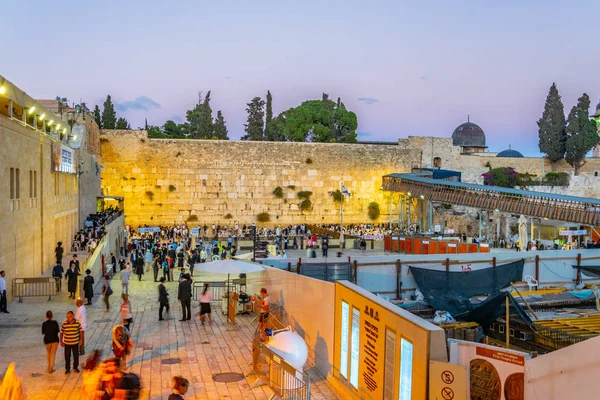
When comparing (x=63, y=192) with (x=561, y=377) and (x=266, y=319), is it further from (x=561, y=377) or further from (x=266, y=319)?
(x=561, y=377)

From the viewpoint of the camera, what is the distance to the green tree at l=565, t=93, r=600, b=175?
4866 cm

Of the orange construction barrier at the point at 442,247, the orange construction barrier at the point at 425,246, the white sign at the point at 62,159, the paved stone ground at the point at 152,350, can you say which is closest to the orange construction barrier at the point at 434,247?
the orange construction barrier at the point at 442,247

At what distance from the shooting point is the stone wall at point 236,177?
3850 cm

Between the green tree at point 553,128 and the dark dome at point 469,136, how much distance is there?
39.0ft

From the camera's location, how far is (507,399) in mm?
5059

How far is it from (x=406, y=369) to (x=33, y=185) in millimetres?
14951

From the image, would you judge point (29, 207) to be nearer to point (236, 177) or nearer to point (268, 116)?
point (236, 177)

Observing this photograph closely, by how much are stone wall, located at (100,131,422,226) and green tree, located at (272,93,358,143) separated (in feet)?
34.3

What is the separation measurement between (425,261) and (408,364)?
27.1 ft

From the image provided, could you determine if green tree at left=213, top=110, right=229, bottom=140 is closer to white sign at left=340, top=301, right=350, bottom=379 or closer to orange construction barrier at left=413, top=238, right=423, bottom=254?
orange construction barrier at left=413, top=238, right=423, bottom=254

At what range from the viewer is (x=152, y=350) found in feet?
32.3

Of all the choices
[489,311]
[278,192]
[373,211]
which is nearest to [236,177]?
[278,192]

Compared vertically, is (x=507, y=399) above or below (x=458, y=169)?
below

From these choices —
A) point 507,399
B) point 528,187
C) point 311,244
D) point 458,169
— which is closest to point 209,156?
point 311,244
